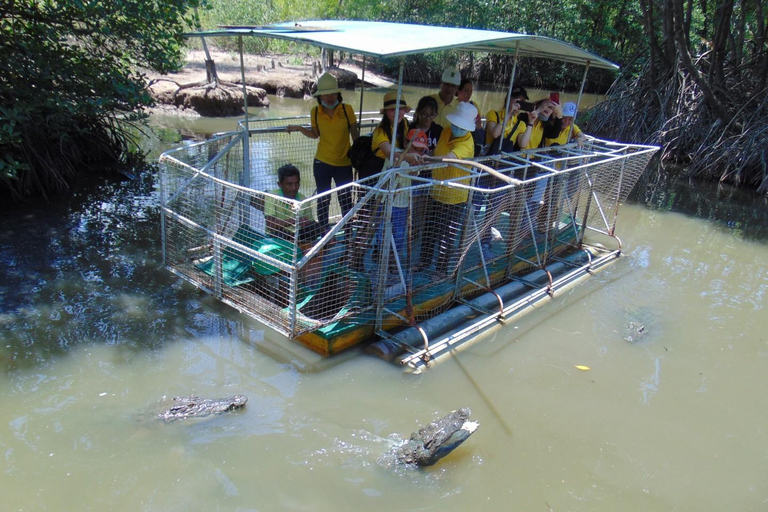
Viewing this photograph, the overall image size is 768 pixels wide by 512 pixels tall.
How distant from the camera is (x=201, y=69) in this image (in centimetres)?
1634

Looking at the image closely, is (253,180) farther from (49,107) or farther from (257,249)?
(49,107)

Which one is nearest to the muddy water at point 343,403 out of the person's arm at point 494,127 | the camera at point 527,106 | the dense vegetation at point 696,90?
the person's arm at point 494,127

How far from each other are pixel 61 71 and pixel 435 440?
245 inches

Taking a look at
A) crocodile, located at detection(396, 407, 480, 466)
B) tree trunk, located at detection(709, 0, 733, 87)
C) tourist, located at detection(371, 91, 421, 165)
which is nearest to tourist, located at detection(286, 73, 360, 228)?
tourist, located at detection(371, 91, 421, 165)

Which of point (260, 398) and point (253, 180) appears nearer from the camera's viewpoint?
point (260, 398)

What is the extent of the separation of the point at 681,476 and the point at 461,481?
155 centimetres

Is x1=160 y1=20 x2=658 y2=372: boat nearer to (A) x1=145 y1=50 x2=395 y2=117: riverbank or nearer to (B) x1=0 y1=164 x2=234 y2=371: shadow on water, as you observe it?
(B) x1=0 y1=164 x2=234 y2=371: shadow on water

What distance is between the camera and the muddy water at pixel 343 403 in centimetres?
328

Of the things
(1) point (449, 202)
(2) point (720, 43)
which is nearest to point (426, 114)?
(1) point (449, 202)

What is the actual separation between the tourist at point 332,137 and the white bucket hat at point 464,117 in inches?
40.7

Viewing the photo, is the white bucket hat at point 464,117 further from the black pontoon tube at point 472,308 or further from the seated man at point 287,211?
the black pontoon tube at point 472,308

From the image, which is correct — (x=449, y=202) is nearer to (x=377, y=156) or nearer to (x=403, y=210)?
(x=403, y=210)

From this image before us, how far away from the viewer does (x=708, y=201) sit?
1036 cm

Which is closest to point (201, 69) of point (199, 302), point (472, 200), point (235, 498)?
point (199, 302)
